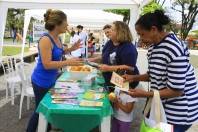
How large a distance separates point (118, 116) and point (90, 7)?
3831 mm

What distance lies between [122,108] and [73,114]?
723 millimetres

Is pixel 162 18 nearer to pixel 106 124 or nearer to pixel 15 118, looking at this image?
pixel 106 124

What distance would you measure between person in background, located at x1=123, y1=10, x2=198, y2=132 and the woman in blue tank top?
1.45 meters

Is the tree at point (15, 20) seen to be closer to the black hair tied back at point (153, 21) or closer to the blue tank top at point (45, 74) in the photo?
the blue tank top at point (45, 74)

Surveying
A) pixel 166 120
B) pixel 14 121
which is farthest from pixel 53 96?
pixel 14 121

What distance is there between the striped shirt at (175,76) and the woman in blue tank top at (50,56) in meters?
1.47

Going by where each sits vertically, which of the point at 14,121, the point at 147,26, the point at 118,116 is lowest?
the point at 14,121

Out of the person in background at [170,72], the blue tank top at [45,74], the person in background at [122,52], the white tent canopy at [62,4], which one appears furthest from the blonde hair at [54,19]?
the white tent canopy at [62,4]

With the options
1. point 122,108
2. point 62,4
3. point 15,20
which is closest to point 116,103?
point 122,108

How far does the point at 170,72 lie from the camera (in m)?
2.88

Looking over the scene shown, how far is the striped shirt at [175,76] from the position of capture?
2871 mm

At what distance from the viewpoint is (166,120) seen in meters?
3.03

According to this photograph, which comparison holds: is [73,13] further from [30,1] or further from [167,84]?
[167,84]

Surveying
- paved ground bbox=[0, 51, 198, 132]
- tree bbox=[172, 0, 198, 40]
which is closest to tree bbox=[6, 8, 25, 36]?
tree bbox=[172, 0, 198, 40]
